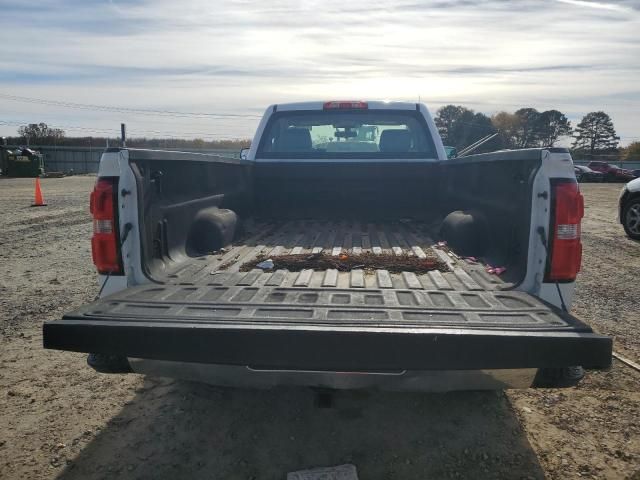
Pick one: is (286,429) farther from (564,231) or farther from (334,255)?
(564,231)

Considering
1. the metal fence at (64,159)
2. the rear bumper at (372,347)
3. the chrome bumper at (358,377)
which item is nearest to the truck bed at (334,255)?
the chrome bumper at (358,377)

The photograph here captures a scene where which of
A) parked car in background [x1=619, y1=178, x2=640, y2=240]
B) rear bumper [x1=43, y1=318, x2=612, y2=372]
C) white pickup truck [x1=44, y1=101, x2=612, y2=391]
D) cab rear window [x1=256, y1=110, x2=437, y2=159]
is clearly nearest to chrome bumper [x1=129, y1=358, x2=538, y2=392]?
white pickup truck [x1=44, y1=101, x2=612, y2=391]

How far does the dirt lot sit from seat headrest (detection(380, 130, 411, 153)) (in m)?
2.82

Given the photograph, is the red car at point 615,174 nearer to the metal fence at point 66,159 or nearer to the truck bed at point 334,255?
the truck bed at point 334,255

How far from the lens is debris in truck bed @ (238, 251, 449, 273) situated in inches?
121

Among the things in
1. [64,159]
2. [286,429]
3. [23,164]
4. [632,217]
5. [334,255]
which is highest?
[64,159]

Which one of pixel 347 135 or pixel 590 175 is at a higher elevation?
pixel 347 135

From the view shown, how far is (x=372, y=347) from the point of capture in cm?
201

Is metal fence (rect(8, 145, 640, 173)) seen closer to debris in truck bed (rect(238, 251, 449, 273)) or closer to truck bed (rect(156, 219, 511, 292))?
truck bed (rect(156, 219, 511, 292))

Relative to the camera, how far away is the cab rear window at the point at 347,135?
5336 millimetres

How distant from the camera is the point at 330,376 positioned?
7.40 ft

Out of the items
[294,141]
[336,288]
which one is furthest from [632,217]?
[336,288]

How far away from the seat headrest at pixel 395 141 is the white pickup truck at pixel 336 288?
4.19 feet

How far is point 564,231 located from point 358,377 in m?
1.30
